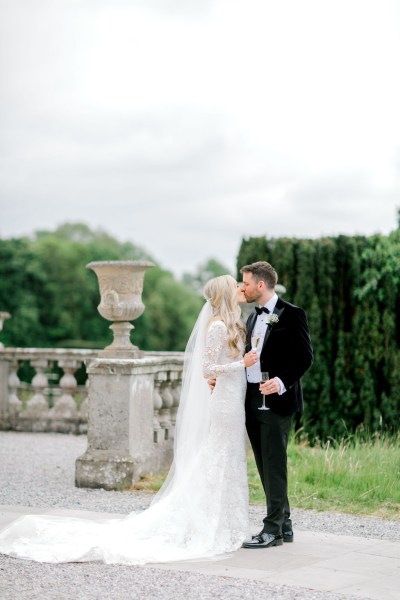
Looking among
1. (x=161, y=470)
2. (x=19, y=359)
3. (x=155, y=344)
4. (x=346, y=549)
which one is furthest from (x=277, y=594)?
(x=155, y=344)

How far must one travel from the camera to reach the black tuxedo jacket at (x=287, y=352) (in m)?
5.96

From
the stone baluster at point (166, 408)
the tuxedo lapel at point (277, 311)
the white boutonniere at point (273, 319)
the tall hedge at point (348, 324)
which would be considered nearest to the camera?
the white boutonniere at point (273, 319)

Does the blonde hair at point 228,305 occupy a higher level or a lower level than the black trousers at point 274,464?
higher

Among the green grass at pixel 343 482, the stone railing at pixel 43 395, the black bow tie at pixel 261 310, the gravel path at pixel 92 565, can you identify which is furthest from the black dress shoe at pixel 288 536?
the stone railing at pixel 43 395

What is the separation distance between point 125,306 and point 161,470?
1.78 m

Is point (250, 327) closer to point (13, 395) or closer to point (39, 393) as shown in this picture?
point (39, 393)

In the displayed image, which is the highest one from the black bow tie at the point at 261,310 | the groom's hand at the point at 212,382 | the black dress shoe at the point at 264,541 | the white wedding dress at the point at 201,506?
the black bow tie at the point at 261,310

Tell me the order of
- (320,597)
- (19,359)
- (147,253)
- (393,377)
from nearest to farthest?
1. (320,597)
2. (393,377)
3. (19,359)
4. (147,253)

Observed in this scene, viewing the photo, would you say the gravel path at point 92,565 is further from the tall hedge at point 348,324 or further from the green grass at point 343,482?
the tall hedge at point 348,324

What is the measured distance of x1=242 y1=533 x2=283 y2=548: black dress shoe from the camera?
588cm

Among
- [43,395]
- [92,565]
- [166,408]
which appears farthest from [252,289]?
[43,395]

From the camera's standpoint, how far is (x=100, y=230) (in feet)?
204

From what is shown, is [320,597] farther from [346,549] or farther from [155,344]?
[155,344]

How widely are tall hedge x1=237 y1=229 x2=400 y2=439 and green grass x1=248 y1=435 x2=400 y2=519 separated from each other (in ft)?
11.5
